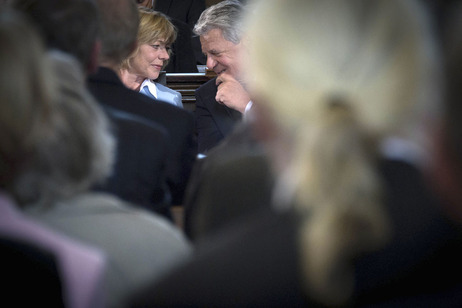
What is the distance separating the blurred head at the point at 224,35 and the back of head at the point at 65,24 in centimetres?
210

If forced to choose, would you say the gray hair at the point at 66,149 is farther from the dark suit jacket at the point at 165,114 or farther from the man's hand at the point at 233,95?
the man's hand at the point at 233,95

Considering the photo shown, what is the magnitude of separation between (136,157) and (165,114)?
49 centimetres

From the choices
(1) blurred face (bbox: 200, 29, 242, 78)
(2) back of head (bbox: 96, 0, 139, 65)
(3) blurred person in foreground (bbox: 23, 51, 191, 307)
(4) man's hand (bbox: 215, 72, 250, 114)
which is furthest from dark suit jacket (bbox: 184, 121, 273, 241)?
(1) blurred face (bbox: 200, 29, 242, 78)

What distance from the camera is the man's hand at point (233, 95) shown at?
13.1 ft

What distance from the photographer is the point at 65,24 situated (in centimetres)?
192

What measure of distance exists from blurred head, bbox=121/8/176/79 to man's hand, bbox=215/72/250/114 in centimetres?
40

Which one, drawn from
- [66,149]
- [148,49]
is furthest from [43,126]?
[148,49]

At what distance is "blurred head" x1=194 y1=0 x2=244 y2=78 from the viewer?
13.3 feet

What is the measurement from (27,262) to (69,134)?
27cm

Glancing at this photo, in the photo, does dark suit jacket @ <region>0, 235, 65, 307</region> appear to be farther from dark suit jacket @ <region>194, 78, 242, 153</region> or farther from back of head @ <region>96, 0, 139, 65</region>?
dark suit jacket @ <region>194, 78, 242, 153</region>

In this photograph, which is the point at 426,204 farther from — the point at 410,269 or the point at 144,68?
the point at 144,68

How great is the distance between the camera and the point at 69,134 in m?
1.38

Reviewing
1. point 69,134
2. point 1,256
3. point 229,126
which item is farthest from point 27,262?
point 229,126

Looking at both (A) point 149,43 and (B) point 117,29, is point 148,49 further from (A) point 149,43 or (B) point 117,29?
(B) point 117,29
